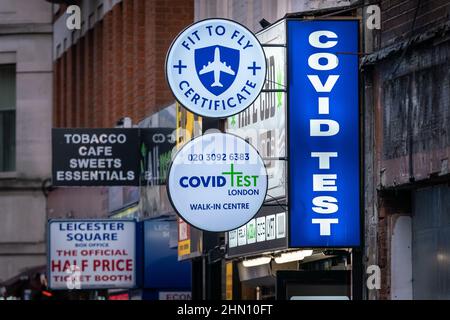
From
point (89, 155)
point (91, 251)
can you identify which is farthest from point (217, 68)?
point (91, 251)

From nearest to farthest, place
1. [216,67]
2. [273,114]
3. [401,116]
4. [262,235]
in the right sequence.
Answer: [401,116] < [216,67] < [273,114] < [262,235]

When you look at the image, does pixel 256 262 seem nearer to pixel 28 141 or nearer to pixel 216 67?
pixel 216 67

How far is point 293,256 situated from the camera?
17.5 meters

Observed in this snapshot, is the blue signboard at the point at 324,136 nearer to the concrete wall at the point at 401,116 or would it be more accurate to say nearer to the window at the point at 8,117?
the concrete wall at the point at 401,116

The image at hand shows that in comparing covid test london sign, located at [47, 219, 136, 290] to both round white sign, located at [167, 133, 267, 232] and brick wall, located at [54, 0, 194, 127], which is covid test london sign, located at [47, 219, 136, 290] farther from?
round white sign, located at [167, 133, 267, 232]

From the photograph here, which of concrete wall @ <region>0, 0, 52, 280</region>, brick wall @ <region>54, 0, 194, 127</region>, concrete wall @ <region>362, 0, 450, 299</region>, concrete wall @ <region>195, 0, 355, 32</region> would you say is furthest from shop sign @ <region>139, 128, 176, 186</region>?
concrete wall @ <region>0, 0, 52, 280</region>

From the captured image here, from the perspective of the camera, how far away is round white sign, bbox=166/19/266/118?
15820 millimetres

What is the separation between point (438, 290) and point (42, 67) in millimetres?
29212

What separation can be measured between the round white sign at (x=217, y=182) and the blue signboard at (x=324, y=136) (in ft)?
2.84

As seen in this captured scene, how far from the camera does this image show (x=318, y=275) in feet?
51.8

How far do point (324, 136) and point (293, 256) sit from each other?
5.69 ft

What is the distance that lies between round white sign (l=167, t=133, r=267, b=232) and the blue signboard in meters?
0.87

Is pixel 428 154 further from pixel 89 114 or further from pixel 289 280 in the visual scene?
pixel 89 114

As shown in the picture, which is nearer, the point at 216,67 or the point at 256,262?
the point at 216,67
